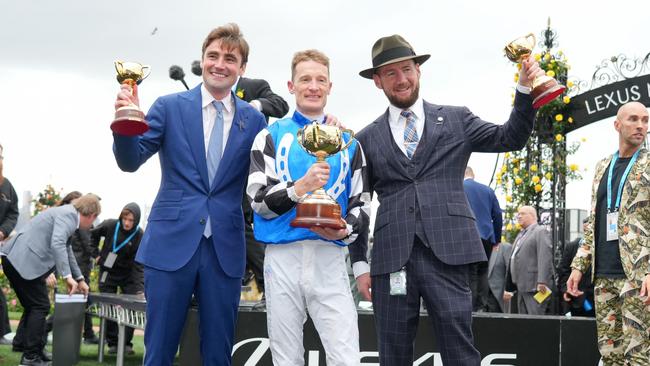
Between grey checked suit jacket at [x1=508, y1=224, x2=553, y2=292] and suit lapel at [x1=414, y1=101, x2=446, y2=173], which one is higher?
suit lapel at [x1=414, y1=101, x2=446, y2=173]

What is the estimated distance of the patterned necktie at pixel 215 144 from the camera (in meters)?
3.53

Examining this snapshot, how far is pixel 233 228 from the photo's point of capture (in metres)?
3.49

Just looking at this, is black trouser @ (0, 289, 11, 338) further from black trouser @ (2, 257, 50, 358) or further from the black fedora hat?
the black fedora hat

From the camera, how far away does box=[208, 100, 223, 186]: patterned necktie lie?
11.6 feet

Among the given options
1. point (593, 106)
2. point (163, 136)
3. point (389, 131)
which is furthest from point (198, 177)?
point (593, 106)

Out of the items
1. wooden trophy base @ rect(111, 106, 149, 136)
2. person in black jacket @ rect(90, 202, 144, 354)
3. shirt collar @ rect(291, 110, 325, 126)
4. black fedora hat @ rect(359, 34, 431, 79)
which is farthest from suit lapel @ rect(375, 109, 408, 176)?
person in black jacket @ rect(90, 202, 144, 354)

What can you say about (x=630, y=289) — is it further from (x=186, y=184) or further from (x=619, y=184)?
(x=186, y=184)

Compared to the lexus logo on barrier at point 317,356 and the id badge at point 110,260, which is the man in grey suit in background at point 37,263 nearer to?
the id badge at point 110,260

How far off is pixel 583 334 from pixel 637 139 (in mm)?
1476

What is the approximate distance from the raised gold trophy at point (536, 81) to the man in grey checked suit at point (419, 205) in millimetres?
57

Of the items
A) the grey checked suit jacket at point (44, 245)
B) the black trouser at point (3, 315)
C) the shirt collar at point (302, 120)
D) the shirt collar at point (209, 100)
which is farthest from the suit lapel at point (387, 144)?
the black trouser at point (3, 315)

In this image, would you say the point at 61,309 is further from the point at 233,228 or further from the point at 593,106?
the point at 593,106

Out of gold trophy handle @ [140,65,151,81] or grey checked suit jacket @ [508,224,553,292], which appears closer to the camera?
gold trophy handle @ [140,65,151,81]

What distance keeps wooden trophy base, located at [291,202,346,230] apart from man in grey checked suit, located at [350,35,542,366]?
56 centimetres
